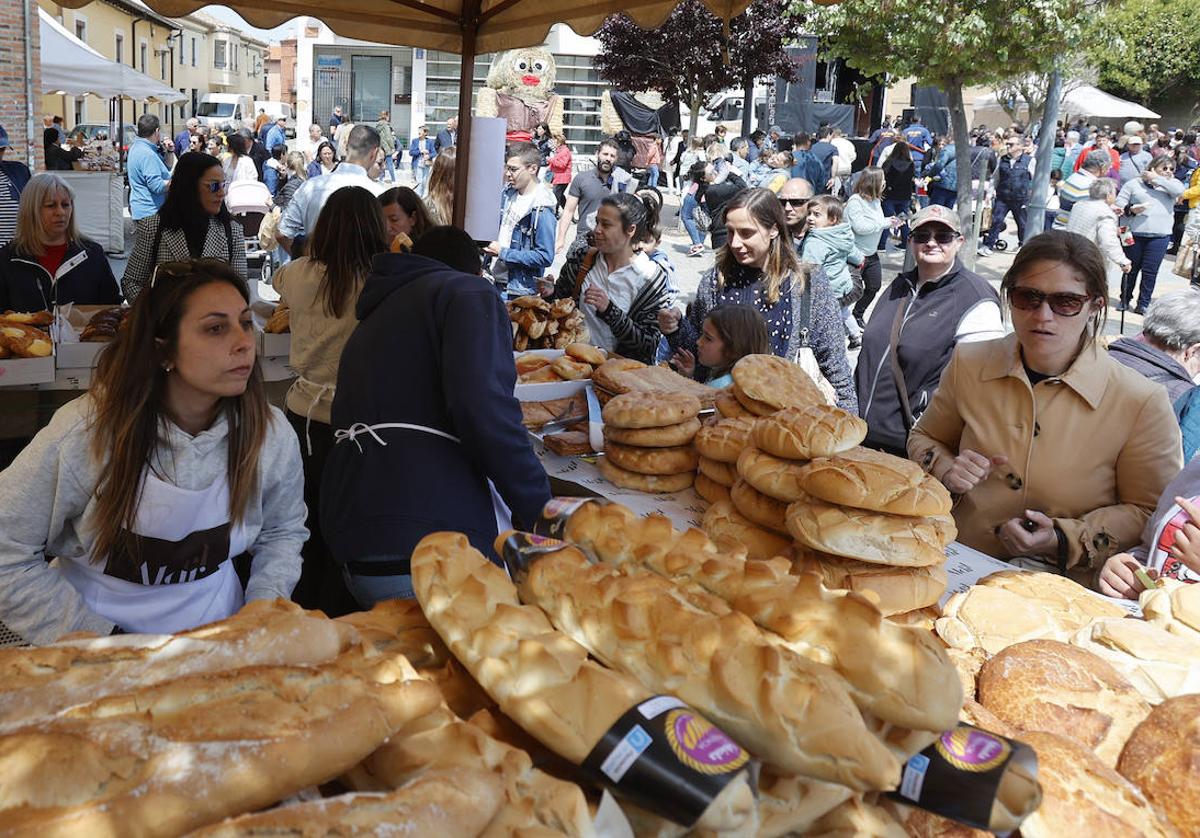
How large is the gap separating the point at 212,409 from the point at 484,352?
74 cm

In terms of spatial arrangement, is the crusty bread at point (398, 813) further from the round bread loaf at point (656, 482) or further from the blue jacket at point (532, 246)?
the blue jacket at point (532, 246)

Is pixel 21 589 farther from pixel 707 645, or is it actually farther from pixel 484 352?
pixel 707 645

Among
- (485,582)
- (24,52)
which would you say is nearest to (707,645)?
(485,582)

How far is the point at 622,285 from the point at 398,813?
4.48 metres

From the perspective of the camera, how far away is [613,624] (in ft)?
3.93

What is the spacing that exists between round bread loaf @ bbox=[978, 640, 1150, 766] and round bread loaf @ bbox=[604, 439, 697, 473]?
157 cm

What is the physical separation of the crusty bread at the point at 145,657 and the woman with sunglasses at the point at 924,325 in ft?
12.3

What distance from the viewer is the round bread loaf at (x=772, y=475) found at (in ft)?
7.73

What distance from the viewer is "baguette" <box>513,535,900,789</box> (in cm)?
102

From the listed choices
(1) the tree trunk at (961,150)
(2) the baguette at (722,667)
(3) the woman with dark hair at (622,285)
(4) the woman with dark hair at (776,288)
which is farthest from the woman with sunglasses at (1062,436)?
(1) the tree trunk at (961,150)

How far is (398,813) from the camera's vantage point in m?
0.89

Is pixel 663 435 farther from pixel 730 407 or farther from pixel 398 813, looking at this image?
pixel 398 813

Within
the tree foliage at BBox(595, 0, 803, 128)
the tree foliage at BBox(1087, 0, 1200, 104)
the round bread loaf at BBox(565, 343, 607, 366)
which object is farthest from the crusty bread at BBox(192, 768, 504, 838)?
the tree foliage at BBox(1087, 0, 1200, 104)

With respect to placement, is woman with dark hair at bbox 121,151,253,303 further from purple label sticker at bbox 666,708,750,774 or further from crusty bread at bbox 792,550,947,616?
purple label sticker at bbox 666,708,750,774
